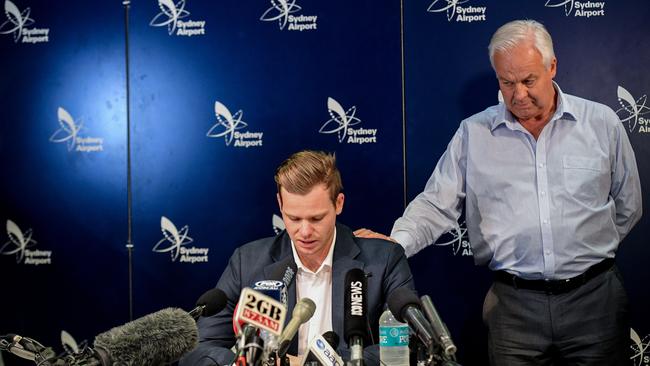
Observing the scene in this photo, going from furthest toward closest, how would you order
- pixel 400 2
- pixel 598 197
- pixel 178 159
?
pixel 178 159
pixel 400 2
pixel 598 197

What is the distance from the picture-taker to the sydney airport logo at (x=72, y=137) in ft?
15.5

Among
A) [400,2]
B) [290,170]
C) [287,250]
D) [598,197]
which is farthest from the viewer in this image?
[400,2]

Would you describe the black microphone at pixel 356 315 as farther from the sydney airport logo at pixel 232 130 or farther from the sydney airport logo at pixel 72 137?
the sydney airport logo at pixel 72 137

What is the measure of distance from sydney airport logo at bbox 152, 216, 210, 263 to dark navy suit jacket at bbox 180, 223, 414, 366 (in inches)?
60.2

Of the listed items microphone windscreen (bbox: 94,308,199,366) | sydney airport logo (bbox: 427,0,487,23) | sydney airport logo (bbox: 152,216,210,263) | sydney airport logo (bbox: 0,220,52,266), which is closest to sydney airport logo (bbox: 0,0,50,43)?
sydney airport logo (bbox: 0,220,52,266)

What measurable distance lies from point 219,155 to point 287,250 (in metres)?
1.58

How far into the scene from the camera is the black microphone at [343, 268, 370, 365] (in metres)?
2.14

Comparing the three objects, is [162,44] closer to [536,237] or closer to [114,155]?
[114,155]

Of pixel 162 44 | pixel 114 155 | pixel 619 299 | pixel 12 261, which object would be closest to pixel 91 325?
pixel 12 261

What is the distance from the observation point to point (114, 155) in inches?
185

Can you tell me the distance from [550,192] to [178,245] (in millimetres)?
2308

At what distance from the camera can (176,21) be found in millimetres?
4582

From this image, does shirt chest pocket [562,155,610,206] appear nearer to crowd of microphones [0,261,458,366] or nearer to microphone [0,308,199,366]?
crowd of microphones [0,261,458,366]

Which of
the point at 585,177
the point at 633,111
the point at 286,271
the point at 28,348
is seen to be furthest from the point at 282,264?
the point at 633,111
